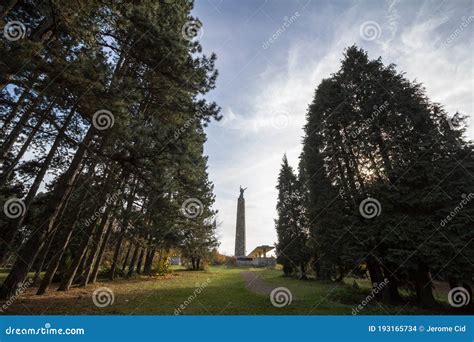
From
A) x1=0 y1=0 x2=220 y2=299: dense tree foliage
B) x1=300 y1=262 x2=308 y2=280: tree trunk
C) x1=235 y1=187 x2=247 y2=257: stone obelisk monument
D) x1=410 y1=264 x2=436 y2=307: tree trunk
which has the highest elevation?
x1=235 y1=187 x2=247 y2=257: stone obelisk monument

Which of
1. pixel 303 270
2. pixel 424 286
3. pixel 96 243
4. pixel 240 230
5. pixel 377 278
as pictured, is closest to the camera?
pixel 424 286

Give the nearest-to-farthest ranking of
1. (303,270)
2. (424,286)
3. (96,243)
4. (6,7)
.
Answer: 1. (6,7)
2. (424,286)
3. (96,243)
4. (303,270)

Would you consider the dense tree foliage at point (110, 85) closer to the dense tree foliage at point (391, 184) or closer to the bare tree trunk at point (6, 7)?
the bare tree trunk at point (6, 7)

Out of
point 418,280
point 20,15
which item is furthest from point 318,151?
point 20,15

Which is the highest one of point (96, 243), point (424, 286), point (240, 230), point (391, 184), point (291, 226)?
point (240, 230)

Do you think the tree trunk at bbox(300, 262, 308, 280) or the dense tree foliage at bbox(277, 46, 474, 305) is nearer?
the dense tree foliage at bbox(277, 46, 474, 305)

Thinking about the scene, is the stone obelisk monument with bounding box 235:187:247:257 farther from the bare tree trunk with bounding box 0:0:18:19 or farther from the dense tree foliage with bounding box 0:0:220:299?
the bare tree trunk with bounding box 0:0:18:19

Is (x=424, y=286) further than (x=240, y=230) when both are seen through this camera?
No

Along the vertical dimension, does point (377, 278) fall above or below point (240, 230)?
below

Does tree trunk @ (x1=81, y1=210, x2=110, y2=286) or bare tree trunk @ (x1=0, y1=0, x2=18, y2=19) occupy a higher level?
bare tree trunk @ (x1=0, y1=0, x2=18, y2=19)

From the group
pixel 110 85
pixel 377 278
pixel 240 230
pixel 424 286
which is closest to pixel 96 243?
pixel 110 85

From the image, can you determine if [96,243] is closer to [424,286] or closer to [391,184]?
[391,184]

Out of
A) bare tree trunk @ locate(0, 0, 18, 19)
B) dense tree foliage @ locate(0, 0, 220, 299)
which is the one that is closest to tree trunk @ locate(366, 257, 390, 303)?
dense tree foliage @ locate(0, 0, 220, 299)

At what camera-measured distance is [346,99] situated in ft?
52.1
